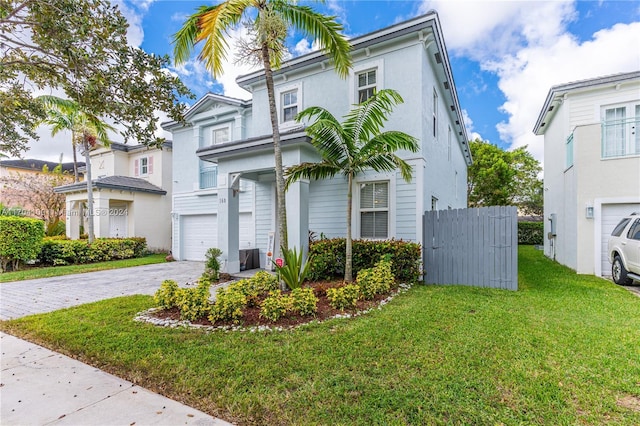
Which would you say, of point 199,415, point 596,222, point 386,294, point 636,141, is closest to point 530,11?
point 636,141

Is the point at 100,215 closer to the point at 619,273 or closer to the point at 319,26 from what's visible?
the point at 319,26

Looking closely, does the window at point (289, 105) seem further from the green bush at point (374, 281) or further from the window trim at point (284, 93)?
the green bush at point (374, 281)

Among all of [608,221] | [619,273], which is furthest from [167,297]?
[608,221]

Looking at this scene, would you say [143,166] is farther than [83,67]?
Yes

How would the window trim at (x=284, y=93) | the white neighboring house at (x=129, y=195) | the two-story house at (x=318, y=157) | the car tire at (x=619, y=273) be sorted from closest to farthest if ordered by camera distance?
the car tire at (x=619, y=273) < the two-story house at (x=318, y=157) < the window trim at (x=284, y=93) < the white neighboring house at (x=129, y=195)

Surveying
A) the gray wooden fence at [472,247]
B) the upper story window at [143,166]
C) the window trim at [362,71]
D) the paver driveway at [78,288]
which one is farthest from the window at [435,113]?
the upper story window at [143,166]

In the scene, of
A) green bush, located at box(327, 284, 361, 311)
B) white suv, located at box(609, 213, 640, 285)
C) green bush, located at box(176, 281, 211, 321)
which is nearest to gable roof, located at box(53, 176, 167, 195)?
green bush, located at box(176, 281, 211, 321)

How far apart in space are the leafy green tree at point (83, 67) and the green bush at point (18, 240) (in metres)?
8.98

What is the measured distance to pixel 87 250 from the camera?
13.5 metres

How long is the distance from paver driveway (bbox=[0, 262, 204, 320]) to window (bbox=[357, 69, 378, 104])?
7.66m

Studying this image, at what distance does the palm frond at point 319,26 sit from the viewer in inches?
245

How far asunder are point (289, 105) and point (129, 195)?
11173 millimetres

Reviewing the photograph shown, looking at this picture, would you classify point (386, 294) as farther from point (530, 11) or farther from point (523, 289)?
point (530, 11)

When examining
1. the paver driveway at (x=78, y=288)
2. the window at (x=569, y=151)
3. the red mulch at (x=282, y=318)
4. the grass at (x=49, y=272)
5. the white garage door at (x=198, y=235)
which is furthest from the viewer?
the white garage door at (x=198, y=235)
